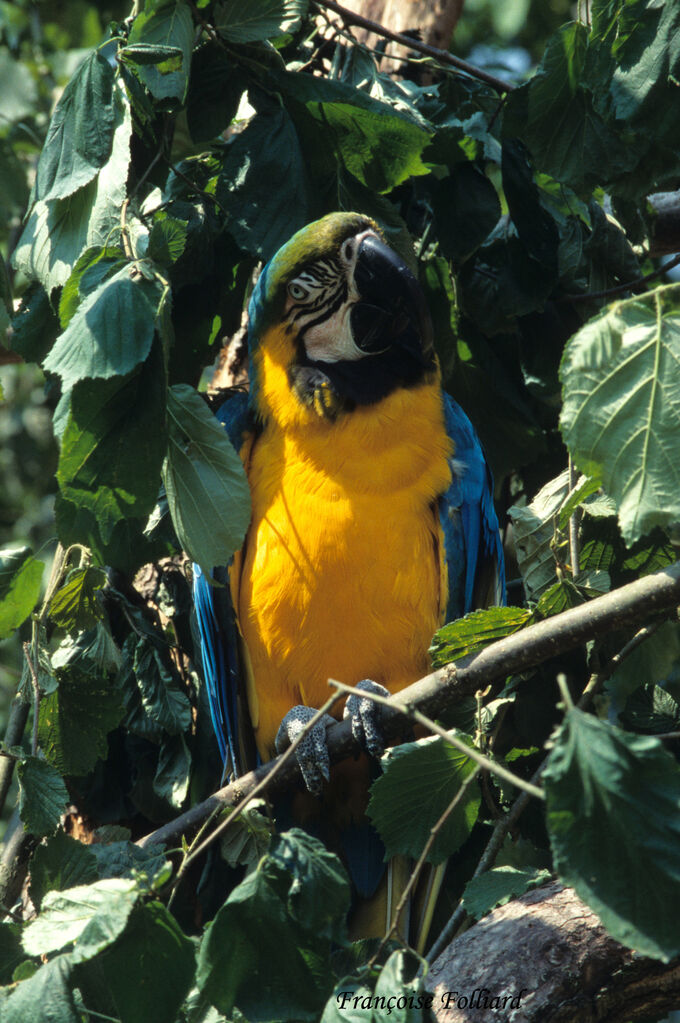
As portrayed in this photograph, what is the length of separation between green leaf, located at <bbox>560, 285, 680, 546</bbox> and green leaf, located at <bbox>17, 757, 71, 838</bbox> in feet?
4.31

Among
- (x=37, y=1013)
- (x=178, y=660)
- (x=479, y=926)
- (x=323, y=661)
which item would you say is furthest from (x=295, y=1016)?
(x=178, y=660)

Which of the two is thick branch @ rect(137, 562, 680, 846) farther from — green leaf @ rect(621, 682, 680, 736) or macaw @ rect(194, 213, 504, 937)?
green leaf @ rect(621, 682, 680, 736)

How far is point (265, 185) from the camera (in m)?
2.57

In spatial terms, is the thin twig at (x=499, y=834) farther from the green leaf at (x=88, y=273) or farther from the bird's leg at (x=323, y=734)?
the green leaf at (x=88, y=273)

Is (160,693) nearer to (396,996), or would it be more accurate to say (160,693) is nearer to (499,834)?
(499,834)

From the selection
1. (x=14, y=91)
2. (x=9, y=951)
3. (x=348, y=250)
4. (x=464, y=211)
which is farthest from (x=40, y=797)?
(x=14, y=91)

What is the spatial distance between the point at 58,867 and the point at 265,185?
1710 millimetres

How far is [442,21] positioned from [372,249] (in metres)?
1.48

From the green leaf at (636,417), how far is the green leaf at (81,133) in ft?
4.28

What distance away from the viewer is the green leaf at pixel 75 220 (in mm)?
2217

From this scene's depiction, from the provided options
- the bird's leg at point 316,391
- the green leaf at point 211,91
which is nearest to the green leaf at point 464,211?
the bird's leg at point 316,391

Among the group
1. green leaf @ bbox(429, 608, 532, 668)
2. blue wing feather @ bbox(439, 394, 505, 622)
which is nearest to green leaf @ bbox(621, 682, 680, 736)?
blue wing feather @ bbox(439, 394, 505, 622)

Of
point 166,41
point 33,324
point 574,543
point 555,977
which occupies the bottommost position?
point 555,977

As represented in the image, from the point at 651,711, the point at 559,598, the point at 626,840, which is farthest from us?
the point at 651,711
